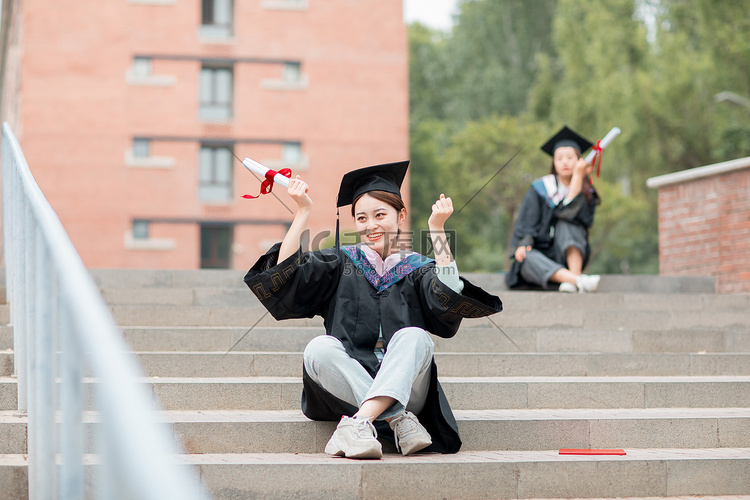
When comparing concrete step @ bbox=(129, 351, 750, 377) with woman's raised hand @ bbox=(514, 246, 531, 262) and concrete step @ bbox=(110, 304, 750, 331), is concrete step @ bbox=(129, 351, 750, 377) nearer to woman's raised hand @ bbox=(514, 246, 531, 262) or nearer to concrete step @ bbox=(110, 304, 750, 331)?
concrete step @ bbox=(110, 304, 750, 331)

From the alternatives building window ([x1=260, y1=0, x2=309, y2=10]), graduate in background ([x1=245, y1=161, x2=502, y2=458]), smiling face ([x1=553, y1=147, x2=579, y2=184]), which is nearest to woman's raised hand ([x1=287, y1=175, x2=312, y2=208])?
graduate in background ([x1=245, y1=161, x2=502, y2=458])

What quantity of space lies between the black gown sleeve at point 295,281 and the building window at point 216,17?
21.3m

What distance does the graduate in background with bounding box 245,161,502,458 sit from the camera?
350cm

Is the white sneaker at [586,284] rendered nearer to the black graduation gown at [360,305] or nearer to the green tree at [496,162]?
the black graduation gown at [360,305]

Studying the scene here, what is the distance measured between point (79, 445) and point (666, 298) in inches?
233

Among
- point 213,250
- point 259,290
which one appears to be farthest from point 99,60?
point 259,290

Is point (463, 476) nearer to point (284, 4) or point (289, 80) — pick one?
point (289, 80)

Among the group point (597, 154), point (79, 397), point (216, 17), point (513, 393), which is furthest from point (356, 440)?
point (216, 17)

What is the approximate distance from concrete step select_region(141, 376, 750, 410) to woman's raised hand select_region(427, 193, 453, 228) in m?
1.14

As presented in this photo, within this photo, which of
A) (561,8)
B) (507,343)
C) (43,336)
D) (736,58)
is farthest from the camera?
(561,8)

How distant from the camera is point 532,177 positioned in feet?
75.4

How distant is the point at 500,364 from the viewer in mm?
4996

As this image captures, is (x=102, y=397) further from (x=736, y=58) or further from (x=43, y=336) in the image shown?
(x=736, y=58)

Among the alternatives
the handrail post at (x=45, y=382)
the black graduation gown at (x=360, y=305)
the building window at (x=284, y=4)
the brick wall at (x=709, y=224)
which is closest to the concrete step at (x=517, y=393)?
the black graduation gown at (x=360, y=305)
